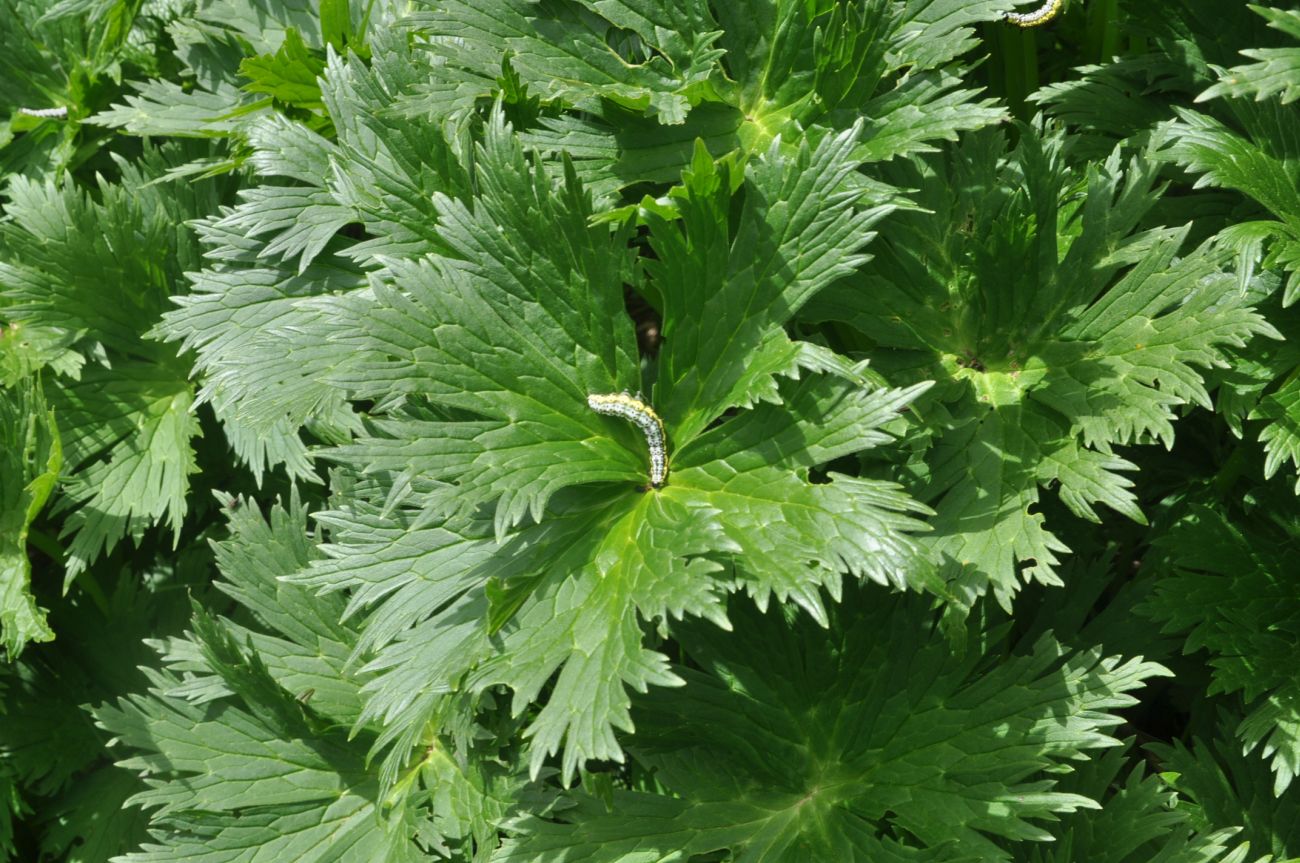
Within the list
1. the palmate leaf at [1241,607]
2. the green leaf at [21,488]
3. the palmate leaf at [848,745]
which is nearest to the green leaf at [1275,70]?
the palmate leaf at [1241,607]

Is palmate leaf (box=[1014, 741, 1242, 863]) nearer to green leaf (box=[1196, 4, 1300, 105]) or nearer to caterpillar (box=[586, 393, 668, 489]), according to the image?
caterpillar (box=[586, 393, 668, 489])

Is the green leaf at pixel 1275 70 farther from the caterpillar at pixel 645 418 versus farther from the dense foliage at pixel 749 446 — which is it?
the caterpillar at pixel 645 418

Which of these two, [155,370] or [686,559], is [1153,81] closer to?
[686,559]

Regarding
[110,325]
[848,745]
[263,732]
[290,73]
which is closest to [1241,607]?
[848,745]

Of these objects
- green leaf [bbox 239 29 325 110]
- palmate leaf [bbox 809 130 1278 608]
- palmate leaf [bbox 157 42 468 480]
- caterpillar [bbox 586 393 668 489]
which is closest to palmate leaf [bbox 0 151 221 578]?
palmate leaf [bbox 157 42 468 480]

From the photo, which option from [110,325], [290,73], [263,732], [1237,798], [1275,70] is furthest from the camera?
[110,325]

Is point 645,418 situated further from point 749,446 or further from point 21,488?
point 21,488

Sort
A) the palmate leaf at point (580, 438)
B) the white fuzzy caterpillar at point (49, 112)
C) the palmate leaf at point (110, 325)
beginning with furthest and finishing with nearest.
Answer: the white fuzzy caterpillar at point (49, 112) < the palmate leaf at point (110, 325) < the palmate leaf at point (580, 438)

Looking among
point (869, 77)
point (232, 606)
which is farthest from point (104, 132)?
point (869, 77)
